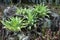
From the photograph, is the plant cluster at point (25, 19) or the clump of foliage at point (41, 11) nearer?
the plant cluster at point (25, 19)

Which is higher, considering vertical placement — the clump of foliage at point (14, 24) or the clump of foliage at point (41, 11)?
the clump of foliage at point (41, 11)

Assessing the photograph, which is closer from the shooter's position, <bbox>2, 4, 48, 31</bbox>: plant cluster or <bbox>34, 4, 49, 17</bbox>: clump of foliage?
<bbox>2, 4, 48, 31</bbox>: plant cluster

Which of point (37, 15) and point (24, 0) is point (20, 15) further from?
point (24, 0)

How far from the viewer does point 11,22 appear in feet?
13.8

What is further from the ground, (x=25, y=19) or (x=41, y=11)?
(x=41, y=11)

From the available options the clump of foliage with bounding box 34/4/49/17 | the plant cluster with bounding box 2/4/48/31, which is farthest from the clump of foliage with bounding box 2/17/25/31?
the clump of foliage with bounding box 34/4/49/17

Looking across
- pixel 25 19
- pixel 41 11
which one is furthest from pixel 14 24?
pixel 41 11

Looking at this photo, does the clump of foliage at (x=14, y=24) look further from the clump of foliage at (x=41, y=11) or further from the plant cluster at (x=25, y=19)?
the clump of foliage at (x=41, y=11)

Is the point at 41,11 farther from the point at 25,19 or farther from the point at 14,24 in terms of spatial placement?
the point at 14,24

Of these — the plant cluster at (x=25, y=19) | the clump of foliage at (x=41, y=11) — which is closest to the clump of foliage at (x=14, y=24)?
the plant cluster at (x=25, y=19)

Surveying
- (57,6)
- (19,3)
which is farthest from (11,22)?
(57,6)

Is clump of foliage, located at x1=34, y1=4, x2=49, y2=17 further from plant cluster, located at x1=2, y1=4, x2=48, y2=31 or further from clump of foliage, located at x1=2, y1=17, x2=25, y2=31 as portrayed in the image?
clump of foliage, located at x1=2, y1=17, x2=25, y2=31

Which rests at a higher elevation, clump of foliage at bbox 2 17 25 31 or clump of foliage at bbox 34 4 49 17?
clump of foliage at bbox 34 4 49 17

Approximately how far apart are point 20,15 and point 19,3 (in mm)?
864
